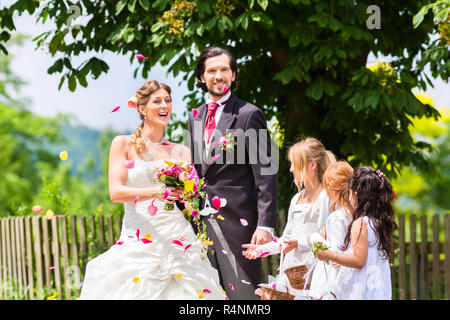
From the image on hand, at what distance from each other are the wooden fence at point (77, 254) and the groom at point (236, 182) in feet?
12.6

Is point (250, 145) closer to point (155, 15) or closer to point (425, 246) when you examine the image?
point (155, 15)

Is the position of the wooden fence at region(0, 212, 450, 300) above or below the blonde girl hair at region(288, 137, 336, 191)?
below

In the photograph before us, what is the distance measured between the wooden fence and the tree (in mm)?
1201

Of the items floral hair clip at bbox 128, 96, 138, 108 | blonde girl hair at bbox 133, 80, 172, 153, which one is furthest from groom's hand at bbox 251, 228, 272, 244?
floral hair clip at bbox 128, 96, 138, 108

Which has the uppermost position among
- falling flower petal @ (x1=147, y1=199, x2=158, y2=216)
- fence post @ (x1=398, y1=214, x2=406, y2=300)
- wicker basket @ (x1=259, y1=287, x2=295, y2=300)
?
falling flower petal @ (x1=147, y1=199, x2=158, y2=216)

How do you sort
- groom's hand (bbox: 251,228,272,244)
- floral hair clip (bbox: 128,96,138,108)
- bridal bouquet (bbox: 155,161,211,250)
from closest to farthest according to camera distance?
bridal bouquet (bbox: 155,161,211,250) < groom's hand (bbox: 251,228,272,244) < floral hair clip (bbox: 128,96,138,108)

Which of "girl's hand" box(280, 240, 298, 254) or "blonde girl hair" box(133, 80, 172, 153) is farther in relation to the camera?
"blonde girl hair" box(133, 80, 172, 153)

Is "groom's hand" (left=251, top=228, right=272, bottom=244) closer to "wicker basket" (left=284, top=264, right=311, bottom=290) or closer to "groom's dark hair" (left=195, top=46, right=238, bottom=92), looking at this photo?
"wicker basket" (left=284, top=264, right=311, bottom=290)

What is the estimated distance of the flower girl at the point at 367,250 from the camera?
3.54 m

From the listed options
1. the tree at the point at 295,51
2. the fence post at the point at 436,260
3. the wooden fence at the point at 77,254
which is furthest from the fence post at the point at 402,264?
the tree at the point at 295,51

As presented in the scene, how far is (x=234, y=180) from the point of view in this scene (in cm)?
388

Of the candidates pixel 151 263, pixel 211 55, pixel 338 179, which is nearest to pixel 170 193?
pixel 151 263

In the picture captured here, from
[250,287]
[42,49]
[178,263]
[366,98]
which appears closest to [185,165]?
[178,263]

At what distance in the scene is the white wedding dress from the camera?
3.60m
